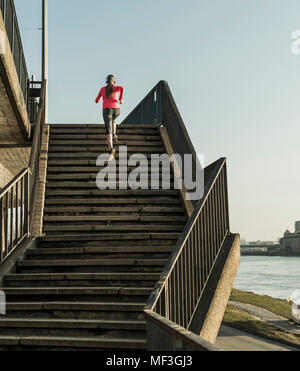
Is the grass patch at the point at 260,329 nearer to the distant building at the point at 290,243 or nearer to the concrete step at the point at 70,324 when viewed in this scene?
the concrete step at the point at 70,324

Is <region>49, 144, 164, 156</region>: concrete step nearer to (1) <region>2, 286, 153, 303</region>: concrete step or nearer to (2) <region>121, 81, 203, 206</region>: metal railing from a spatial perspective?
(2) <region>121, 81, 203, 206</region>: metal railing

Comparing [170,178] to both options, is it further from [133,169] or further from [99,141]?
[99,141]

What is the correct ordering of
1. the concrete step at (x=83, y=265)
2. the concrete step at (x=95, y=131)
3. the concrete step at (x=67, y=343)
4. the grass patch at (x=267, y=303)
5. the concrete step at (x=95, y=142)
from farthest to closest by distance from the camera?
the grass patch at (x=267, y=303)
the concrete step at (x=95, y=131)
the concrete step at (x=95, y=142)
the concrete step at (x=83, y=265)
the concrete step at (x=67, y=343)

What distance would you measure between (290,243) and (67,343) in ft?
594

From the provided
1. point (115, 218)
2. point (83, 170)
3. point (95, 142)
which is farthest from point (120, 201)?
point (95, 142)

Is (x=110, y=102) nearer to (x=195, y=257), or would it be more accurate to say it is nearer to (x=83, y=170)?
(x=83, y=170)

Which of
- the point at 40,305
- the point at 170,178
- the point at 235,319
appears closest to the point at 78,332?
the point at 40,305

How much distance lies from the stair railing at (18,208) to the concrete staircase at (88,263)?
1.03 ft

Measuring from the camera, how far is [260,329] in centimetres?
3294

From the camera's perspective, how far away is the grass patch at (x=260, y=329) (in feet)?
98.0

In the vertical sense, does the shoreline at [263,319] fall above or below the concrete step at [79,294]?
below

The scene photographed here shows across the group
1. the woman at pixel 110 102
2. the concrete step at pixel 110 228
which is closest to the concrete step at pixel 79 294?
the concrete step at pixel 110 228

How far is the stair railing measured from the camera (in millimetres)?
7070

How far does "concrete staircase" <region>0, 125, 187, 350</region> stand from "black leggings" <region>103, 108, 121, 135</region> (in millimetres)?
747
